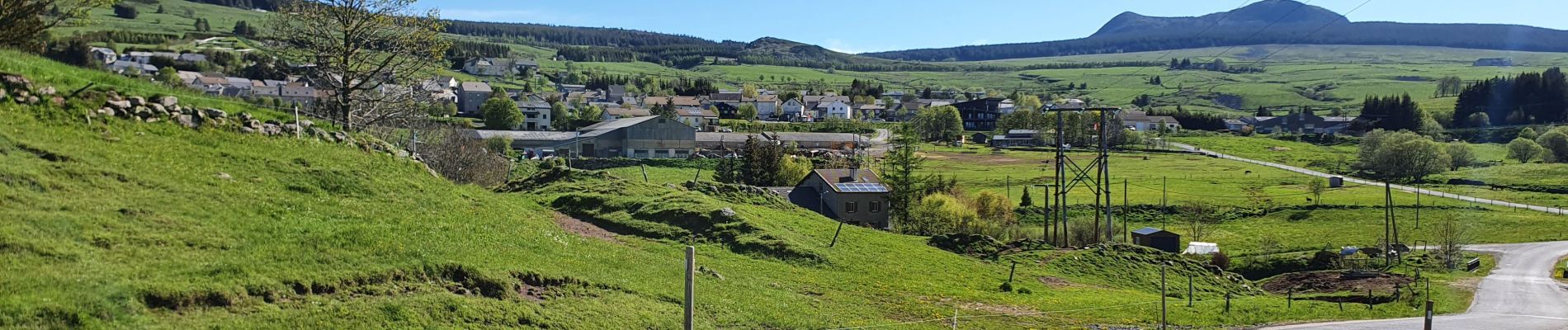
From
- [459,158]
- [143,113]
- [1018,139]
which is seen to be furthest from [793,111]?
[143,113]

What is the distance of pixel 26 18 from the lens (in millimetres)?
29469

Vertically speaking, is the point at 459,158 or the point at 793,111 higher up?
the point at 459,158

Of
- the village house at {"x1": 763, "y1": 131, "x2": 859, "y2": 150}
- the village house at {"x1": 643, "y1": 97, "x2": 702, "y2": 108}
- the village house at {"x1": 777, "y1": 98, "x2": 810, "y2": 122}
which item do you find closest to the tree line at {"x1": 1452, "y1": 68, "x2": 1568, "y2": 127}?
the village house at {"x1": 777, "y1": 98, "x2": 810, "y2": 122}

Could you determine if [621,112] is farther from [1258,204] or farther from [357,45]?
[357,45]

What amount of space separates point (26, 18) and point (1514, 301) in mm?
48864

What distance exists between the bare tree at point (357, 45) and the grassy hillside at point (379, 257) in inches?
253

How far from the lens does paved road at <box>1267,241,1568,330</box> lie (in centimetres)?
3027

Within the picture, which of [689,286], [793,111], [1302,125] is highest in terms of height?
[689,286]

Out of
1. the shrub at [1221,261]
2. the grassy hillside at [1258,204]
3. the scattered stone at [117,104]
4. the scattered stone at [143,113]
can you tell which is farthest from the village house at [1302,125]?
the scattered stone at [117,104]

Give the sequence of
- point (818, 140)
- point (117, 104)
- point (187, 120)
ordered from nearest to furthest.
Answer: point (117, 104) < point (187, 120) < point (818, 140)

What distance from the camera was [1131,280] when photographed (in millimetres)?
36031

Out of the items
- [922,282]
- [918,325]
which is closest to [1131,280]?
[922,282]

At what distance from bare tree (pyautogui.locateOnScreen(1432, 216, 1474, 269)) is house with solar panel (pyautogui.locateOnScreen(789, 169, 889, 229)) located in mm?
28366

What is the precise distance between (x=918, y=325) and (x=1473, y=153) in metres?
121
